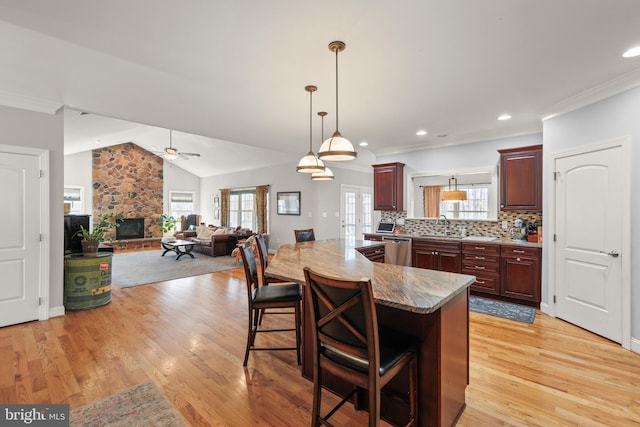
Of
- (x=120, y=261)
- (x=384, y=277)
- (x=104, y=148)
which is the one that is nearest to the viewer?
(x=384, y=277)

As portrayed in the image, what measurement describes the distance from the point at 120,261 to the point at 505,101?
28.8ft

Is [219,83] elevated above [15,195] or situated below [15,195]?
above

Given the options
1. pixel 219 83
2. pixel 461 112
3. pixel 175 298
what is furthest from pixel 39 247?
pixel 461 112

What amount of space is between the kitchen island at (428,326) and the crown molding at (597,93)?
8.99 ft

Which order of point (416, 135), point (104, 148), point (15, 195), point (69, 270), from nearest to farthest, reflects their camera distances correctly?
point (15, 195), point (69, 270), point (416, 135), point (104, 148)

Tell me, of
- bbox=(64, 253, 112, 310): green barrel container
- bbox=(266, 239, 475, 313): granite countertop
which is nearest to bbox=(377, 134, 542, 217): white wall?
bbox=(266, 239, 475, 313): granite countertop

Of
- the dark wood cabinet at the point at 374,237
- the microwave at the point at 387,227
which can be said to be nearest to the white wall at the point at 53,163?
the dark wood cabinet at the point at 374,237

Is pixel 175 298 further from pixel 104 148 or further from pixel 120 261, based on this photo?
pixel 104 148

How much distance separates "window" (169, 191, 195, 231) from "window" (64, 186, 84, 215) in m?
2.73

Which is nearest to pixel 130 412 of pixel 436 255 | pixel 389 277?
Answer: pixel 389 277

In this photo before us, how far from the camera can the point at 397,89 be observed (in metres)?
3.23

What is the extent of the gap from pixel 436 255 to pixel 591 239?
1.97 metres

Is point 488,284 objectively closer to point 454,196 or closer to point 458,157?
point 454,196

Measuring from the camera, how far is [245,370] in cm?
246
